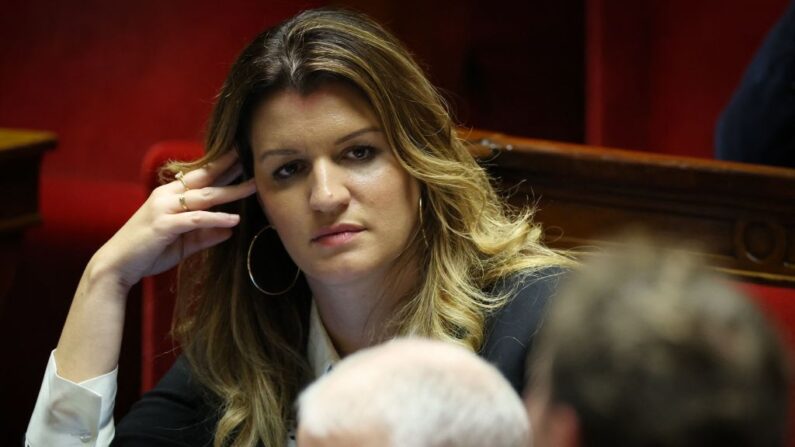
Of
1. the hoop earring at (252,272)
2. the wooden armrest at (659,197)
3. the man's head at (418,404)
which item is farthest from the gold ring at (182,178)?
the man's head at (418,404)

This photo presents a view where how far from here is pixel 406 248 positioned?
66.3 inches

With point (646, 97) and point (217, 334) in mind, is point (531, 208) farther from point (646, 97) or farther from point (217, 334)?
point (646, 97)

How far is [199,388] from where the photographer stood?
174 centimetres

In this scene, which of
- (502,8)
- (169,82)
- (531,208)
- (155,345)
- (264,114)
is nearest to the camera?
(264,114)

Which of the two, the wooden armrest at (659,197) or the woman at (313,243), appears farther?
the wooden armrest at (659,197)

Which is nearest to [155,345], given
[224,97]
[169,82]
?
[224,97]

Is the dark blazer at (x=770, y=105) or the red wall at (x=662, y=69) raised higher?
the red wall at (x=662, y=69)

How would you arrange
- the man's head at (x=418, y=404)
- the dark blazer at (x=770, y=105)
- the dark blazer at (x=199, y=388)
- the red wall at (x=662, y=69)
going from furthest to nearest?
the red wall at (x=662, y=69)
the dark blazer at (x=770, y=105)
the dark blazer at (x=199, y=388)
the man's head at (x=418, y=404)

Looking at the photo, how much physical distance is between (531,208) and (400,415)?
1.24 m

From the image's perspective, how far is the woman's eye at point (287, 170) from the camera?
167cm

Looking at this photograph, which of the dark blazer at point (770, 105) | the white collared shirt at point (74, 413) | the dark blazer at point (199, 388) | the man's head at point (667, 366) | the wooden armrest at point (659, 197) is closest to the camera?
the man's head at point (667, 366)

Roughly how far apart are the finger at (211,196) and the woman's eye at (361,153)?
164 mm

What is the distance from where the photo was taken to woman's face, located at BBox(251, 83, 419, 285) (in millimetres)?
1623

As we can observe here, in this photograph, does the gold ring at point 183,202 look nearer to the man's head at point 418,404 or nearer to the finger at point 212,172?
the finger at point 212,172
